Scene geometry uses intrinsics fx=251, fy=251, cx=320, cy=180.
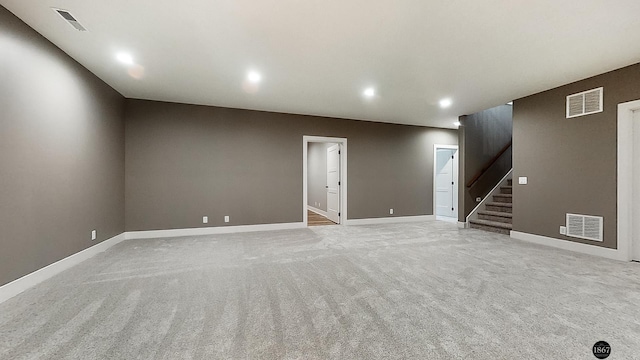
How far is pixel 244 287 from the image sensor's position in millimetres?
2572

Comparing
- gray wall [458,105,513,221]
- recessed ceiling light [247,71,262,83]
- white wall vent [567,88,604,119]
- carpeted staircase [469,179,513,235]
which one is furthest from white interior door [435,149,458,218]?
recessed ceiling light [247,71,262,83]

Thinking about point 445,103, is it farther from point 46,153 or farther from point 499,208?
point 46,153

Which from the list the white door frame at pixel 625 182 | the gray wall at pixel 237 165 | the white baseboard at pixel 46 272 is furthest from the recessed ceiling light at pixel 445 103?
the white baseboard at pixel 46 272

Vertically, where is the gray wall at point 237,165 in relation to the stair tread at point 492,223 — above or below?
above

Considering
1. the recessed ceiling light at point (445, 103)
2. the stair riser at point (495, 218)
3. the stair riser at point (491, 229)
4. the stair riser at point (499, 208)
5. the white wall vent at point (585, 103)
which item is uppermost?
the recessed ceiling light at point (445, 103)

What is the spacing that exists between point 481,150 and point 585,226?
288 cm

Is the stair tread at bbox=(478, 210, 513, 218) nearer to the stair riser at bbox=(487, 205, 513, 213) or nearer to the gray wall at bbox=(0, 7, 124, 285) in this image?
the stair riser at bbox=(487, 205, 513, 213)

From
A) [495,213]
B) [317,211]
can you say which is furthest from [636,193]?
[317,211]

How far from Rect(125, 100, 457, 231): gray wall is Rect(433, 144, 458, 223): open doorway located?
1.73 m

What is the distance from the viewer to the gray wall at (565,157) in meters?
3.60

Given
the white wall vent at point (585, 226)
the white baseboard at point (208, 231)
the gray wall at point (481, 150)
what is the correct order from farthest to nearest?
the gray wall at point (481, 150) → the white baseboard at point (208, 231) → the white wall vent at point (585, 226)

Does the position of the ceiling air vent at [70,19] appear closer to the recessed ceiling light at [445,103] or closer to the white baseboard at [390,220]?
the recessed ceiling light at [445,103]

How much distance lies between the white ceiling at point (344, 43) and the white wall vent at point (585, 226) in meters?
2.16

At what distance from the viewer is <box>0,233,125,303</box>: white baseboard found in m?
2.33
